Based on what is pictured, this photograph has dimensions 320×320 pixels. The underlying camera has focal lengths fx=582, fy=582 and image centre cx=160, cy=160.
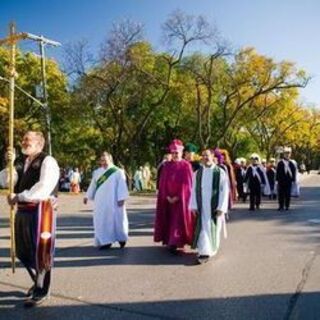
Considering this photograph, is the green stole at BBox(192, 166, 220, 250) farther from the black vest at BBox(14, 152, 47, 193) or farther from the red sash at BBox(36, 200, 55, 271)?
the black vest at BBox(14, 152, 47, 193)

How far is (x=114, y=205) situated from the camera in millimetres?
10617

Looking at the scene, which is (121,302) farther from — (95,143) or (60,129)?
(95,143)

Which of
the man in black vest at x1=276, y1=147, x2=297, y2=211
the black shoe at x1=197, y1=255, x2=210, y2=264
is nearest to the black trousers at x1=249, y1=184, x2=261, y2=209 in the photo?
the man in black vest at x1=276, y1=147, x2=297, y2=211

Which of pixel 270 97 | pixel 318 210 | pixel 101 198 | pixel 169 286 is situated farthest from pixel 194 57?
pixel 169 286

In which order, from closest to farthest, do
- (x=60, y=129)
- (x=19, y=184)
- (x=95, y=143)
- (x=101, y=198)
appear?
1. (x=19, y=184)
2. (x=101, y=198)
3. (x=60, y=129)
4. (x=95, y=143)

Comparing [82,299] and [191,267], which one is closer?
[82,299]

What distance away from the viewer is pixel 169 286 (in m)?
7.28

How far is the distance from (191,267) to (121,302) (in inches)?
85.7

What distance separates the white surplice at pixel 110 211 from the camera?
34.4ft

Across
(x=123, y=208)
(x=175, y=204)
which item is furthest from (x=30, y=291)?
(x=123, y=208)

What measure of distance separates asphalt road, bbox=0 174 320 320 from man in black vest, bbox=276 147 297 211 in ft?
21.6

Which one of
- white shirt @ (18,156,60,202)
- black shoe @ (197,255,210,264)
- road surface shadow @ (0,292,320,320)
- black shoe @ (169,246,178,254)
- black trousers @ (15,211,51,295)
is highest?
white shirt @ (18,156,60,202)

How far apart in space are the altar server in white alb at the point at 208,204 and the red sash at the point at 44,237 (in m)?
3.16

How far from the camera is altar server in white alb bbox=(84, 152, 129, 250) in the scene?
10477 mm
